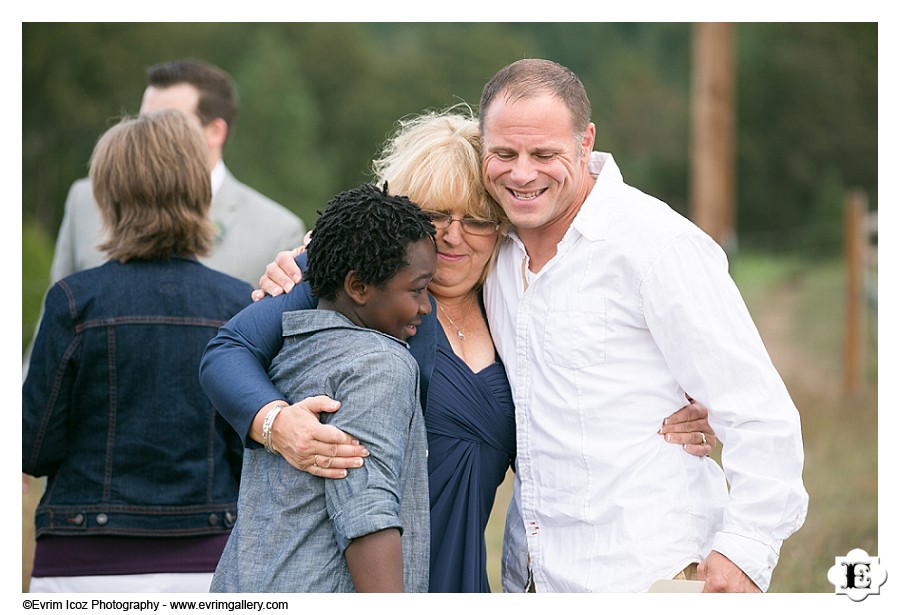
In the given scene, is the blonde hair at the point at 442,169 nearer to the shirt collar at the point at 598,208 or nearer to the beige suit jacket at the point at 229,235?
the shirt collar at the point at 598,208

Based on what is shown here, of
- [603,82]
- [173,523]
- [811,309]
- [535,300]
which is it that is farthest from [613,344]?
[603,82]

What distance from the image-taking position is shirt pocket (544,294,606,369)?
271 cm

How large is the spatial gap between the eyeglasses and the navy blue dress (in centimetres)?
32

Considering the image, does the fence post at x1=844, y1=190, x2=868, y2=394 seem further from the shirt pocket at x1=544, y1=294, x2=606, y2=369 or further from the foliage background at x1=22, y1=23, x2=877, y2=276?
the foliage background at x1=22, y1=23, x2=877, y2=276

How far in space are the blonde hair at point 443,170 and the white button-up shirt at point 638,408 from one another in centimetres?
31

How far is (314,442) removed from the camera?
2312mm

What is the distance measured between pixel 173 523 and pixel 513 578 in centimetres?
109

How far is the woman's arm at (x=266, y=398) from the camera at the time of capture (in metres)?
2.32

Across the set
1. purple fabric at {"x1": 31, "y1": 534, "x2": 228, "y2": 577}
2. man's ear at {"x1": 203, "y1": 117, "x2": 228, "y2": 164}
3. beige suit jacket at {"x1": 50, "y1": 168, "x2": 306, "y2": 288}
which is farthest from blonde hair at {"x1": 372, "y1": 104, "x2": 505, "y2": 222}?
man's ear at {"x1": 203, "y1": 117, "x2": 228, "y2": 164}

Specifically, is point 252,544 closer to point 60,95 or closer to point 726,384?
point 726,384

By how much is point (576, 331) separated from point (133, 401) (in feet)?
4.62

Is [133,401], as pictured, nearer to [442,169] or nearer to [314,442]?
[314,442]

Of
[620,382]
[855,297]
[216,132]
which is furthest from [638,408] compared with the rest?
[855,297]

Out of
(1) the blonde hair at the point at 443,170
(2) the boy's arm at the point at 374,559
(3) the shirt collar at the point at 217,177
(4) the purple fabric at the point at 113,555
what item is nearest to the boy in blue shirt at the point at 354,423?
(2) the boy's arm at the point at 374,559
